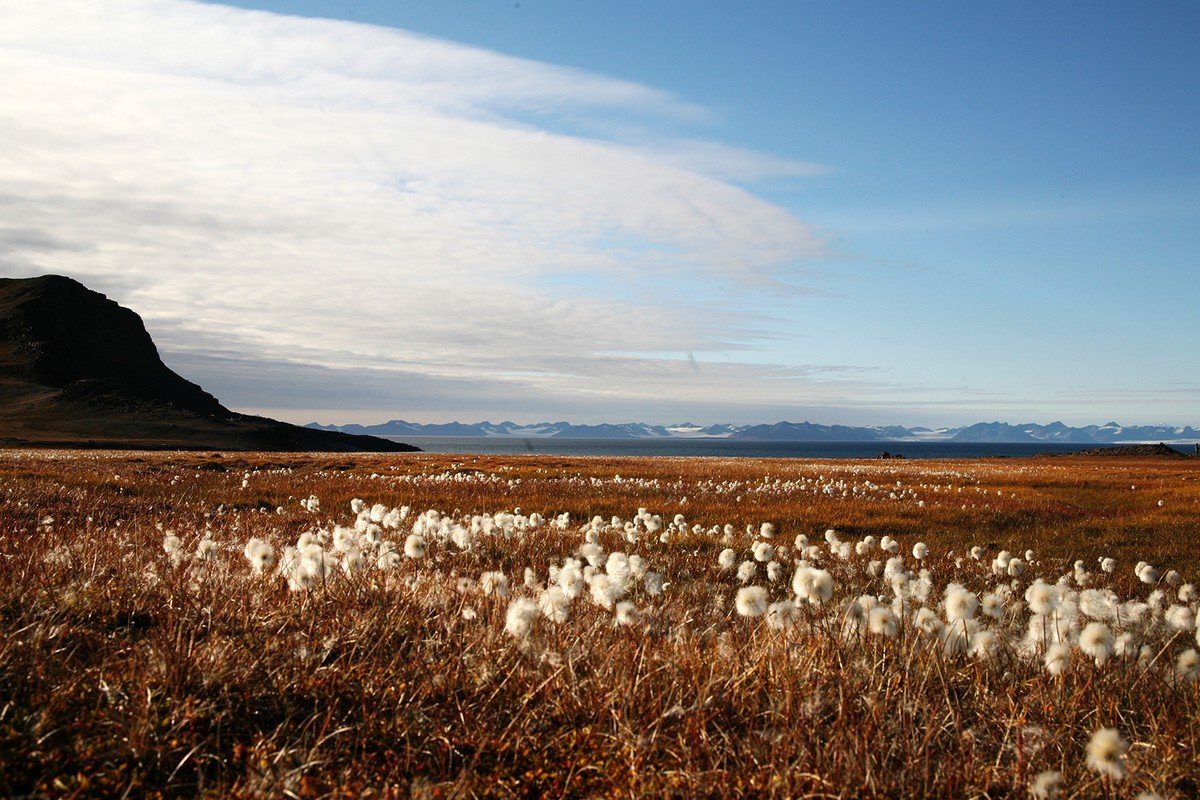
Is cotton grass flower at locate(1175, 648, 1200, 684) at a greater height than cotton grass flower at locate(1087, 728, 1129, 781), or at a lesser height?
lesser

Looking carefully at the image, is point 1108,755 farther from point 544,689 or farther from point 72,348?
point 72,348

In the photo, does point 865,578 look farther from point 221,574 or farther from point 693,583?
point 221,574

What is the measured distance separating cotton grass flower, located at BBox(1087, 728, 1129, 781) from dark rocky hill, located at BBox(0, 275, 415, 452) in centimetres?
12455

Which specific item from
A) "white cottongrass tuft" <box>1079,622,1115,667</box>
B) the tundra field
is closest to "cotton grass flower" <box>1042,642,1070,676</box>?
the tundra field

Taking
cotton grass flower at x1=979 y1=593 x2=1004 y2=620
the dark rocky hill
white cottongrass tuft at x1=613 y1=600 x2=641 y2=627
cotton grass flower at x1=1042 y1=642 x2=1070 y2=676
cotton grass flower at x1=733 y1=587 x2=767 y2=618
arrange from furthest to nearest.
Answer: the dark rocky hill
cotton grass flower at x1=979 y1=593 x2=1004 y2=620
cotton grass flower at x1=733 y1=587 x2=767 y2=618
white cottongrass tuft at x1=613 y1=600 x2=641 y2=627
cotton grass flower at x1=1042 y1=642 x2=1070 y2=676

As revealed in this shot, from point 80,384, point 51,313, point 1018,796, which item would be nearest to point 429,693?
point 1018,796

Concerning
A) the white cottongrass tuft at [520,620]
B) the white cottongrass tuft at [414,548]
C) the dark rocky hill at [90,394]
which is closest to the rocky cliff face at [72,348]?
the dark rocky hill at [90,394]

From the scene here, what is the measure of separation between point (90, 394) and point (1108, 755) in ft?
608

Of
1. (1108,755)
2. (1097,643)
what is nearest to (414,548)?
(1097,643)

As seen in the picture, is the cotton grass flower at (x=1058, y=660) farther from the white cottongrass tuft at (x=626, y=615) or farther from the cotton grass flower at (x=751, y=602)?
the white cottongrass tuft at (x=626, y=615)

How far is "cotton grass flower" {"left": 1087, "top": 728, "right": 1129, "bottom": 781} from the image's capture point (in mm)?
2660

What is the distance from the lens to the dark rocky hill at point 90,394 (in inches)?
5187

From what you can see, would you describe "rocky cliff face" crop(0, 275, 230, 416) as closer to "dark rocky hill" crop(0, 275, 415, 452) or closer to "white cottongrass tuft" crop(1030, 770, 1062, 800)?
"dark rocky hill" crop(0, 275, 415, 452)

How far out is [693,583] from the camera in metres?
7.50
